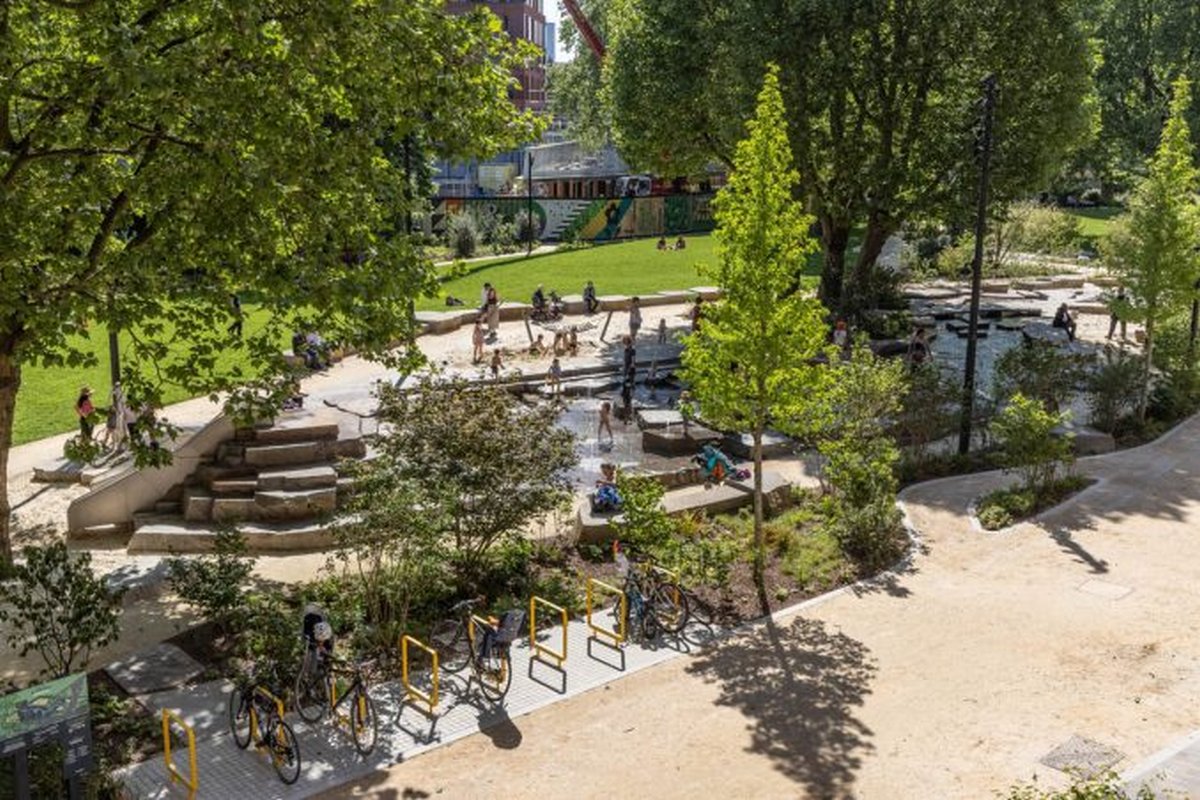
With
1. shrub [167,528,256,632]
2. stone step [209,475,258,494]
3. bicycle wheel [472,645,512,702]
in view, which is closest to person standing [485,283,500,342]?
stone step [209,475,258,494]

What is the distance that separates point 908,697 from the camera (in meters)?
13.1

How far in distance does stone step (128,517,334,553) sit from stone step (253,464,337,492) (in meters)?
0.82

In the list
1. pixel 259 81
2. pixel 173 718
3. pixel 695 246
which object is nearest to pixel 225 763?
pixel 173 718

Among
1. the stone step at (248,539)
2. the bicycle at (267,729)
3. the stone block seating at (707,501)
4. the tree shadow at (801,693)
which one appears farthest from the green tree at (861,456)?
the bicycle at (267,729)

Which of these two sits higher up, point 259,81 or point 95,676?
point 259,81

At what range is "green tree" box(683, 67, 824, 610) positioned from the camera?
619 inches

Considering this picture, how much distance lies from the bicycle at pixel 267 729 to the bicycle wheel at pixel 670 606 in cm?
500

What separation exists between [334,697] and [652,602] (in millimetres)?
4273

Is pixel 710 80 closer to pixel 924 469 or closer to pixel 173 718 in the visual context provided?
pixel 924 469

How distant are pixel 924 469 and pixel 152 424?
13771 mm

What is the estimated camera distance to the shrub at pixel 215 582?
13805mm

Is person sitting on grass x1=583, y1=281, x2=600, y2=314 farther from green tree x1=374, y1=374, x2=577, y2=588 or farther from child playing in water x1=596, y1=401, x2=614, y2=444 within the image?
green tree x1=374, y1=374, x2=577, y2=588

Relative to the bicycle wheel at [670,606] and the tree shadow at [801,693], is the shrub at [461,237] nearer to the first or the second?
the bicycle wheel at [670,606]

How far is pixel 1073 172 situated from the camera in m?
70.5
